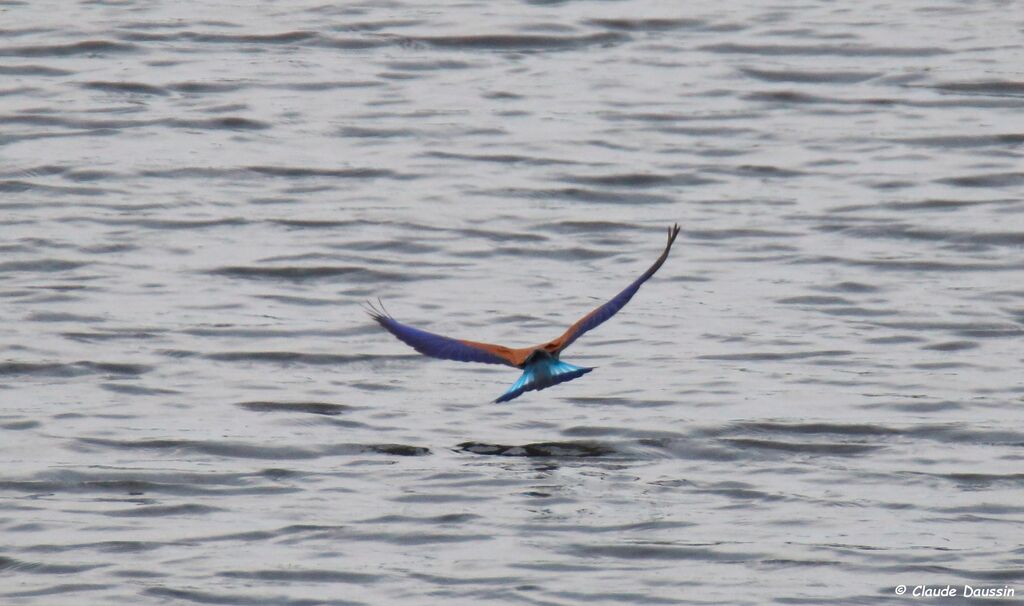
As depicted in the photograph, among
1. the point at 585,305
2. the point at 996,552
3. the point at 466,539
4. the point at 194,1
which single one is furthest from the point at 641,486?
the point at 194,1

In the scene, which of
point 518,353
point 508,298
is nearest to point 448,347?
point 518,353

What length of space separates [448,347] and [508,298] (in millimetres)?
2294

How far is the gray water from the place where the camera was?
240 inches

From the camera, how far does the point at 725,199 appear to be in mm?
10336

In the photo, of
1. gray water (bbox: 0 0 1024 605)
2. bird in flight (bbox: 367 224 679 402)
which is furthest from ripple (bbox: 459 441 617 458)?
bird in flight (bbox: 367 224 679 402)

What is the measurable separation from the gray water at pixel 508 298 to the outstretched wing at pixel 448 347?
1.57ft

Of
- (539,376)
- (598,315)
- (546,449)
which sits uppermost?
(598,315)

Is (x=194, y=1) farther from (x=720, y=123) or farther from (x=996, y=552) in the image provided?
(x=996, y=552)

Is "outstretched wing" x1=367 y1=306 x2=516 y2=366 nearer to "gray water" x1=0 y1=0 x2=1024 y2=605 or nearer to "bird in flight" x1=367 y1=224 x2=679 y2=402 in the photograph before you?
"bird in flight" x1=367 y1=224 x2=679 y2=402

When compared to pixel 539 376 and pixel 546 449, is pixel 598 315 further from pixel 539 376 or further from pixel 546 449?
pixel 546 449

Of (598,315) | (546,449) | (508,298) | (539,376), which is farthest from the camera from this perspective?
(508,298)

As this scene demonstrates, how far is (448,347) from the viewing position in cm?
652

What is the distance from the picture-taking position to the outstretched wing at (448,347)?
255 inches

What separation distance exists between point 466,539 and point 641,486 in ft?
2.62
